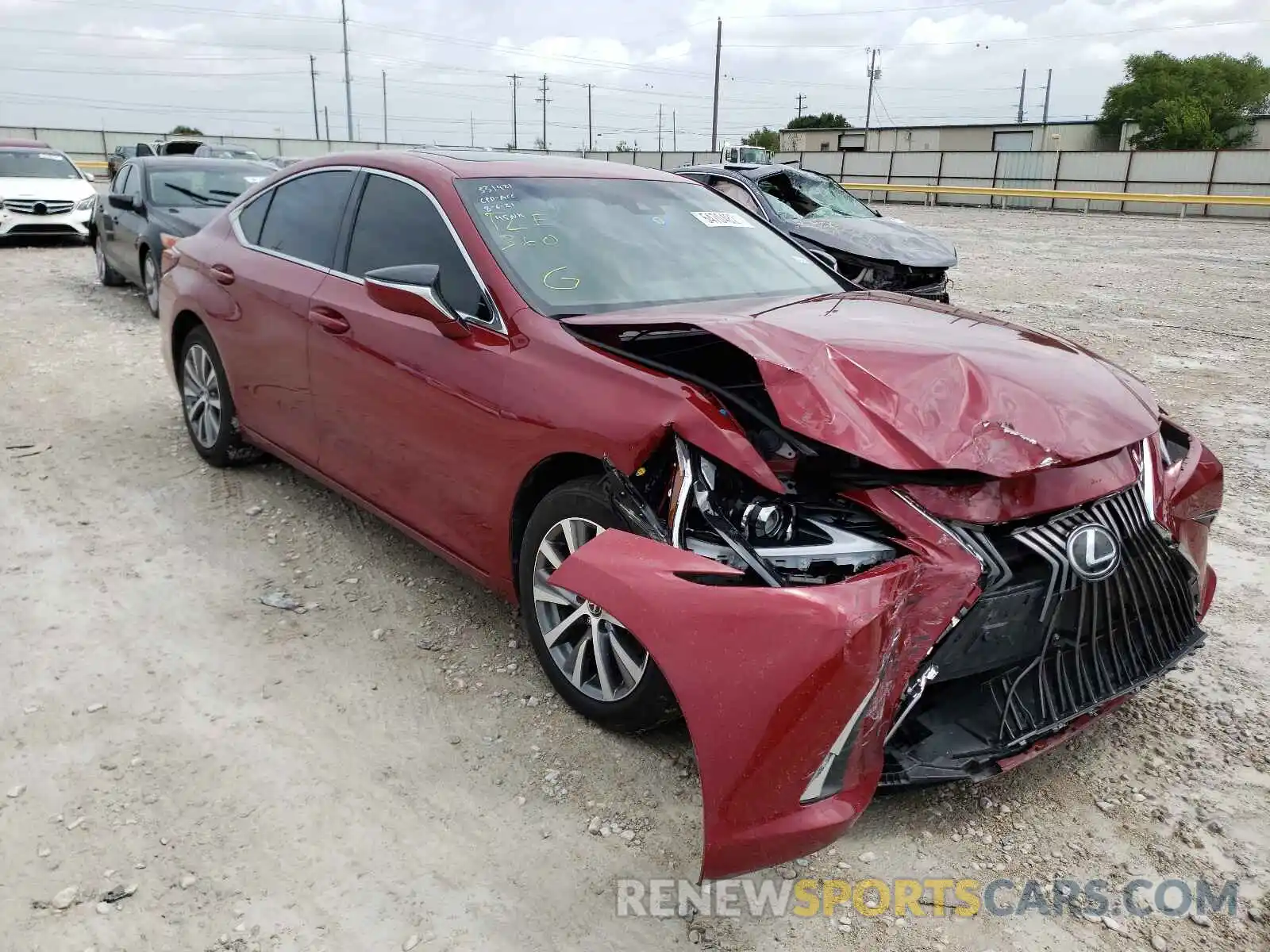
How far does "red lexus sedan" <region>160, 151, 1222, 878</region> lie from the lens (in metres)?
2.15

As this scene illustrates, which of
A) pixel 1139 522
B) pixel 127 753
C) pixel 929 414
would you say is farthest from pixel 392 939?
pixel 1139 522

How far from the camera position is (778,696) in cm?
208

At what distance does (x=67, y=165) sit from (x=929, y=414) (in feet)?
53.7

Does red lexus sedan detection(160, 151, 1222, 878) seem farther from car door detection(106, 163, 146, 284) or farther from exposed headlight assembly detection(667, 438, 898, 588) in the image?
car door detection(106, 163, 146, 284)

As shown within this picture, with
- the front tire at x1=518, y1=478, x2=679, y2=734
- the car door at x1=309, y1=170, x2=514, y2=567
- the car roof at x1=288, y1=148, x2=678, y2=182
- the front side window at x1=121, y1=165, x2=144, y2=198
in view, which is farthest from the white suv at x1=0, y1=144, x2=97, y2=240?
the front tire at x1=518, y1=478, x2=679, y2=734

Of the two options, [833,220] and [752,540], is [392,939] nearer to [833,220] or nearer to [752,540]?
[752,540]

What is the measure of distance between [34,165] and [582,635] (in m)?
15.4

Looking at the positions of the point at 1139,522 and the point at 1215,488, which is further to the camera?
the point at 1215,488

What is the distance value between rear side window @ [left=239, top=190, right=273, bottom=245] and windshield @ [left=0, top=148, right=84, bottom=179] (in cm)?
1204

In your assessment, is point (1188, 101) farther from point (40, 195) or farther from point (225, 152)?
point (40, 195)

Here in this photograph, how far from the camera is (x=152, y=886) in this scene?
237cm

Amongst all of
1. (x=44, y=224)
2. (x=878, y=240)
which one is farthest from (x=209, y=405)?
(x=44, y=224)

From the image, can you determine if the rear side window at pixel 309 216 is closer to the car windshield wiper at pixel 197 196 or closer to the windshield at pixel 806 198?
the car windshield wiper at pixel 197 196

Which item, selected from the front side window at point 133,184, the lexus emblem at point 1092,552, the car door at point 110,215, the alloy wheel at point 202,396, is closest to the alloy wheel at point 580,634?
the lexus emblem at point 1092,552
